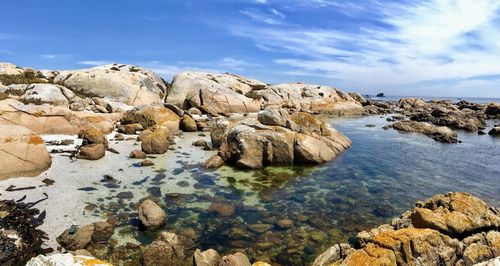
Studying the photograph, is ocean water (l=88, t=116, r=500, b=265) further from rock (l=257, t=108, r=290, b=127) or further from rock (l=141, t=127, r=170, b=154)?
rock (l=257, t=108, r=290, b=127)

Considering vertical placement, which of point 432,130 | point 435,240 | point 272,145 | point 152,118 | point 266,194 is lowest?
point 266,194

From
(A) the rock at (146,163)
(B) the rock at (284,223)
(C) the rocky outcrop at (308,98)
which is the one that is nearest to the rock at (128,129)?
(A) the rock at (146,163)

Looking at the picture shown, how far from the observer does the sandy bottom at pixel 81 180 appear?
12953mm

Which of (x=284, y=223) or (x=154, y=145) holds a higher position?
(x=154, y=145)

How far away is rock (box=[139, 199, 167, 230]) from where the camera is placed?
488 inches

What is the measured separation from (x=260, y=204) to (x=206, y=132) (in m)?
20.8

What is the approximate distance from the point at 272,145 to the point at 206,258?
42.7 ft

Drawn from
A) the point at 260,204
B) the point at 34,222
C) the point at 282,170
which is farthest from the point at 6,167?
the point at 282,170

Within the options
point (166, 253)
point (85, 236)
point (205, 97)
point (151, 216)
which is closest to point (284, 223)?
point (166, 253)

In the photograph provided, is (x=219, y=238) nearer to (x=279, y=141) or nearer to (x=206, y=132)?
(x=279, y=141)

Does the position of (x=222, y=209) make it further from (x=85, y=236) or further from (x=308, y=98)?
(x=308, y=98)

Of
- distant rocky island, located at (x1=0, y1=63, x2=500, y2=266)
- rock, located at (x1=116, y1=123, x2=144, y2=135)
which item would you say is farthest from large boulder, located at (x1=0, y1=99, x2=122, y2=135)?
rock, located at (x1=116, y1=123, x2=144, y2=135)

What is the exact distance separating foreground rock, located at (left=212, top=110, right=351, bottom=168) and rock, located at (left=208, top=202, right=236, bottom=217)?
6.32 metres

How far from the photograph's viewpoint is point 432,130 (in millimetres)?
41781
